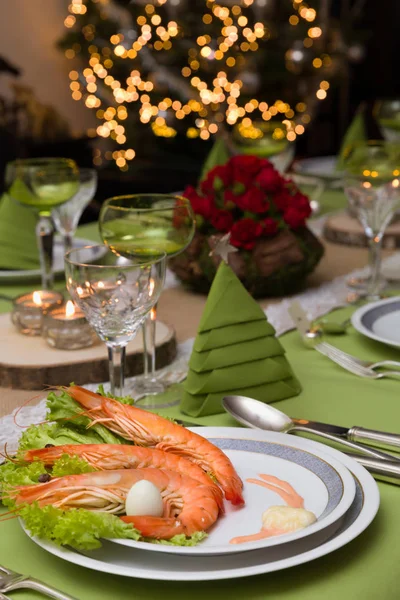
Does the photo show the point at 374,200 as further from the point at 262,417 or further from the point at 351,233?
the point at 262,417

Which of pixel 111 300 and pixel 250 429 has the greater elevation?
pixel 111 300

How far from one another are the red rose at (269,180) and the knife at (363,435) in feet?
2.47

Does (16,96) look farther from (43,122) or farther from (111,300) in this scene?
(111,300)

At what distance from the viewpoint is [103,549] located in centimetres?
70

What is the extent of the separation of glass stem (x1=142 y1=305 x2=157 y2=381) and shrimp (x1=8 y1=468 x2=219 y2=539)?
0.46 m

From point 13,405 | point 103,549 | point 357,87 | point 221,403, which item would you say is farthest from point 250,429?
point 357,87

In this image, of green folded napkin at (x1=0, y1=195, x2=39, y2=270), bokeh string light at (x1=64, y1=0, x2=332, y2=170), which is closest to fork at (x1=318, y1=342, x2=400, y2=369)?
green folded napkin at (x1=0, y1=195, x2=39, y2=270)

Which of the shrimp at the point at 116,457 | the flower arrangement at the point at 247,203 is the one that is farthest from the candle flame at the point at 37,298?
the shrimp at the point at 116,457

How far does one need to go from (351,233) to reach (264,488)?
1337mm

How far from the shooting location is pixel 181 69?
16.0 feet

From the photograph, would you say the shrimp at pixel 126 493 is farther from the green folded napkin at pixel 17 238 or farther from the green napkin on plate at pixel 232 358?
the green folded napkin at pixel 17 238

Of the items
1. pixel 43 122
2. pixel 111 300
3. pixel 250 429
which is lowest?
pixel 43 122

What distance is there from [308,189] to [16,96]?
2675 mm

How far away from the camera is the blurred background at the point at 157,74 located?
473cm
